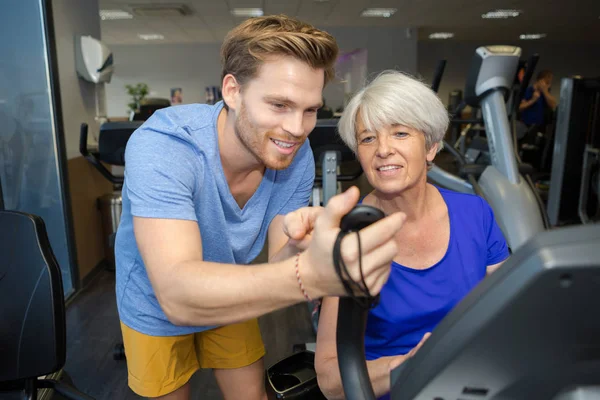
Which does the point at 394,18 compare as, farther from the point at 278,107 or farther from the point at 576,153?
the point at 278,107

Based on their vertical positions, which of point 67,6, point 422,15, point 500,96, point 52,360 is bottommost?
point 52,360

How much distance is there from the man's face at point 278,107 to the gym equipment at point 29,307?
0.74 metres

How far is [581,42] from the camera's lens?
14320 millimetres

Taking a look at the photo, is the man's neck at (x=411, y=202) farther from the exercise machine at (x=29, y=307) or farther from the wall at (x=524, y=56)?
the wall at (x=524, y=56)

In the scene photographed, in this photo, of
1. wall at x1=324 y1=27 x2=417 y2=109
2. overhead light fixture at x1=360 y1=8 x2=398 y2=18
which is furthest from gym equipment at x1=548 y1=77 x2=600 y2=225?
wall at x1=324 y1=27 x2=417 y2=109

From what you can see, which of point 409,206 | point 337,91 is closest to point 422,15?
point 337,91

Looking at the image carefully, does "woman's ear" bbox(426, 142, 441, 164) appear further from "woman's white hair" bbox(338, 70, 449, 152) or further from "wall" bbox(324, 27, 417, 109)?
"wall" bbox(324, 27, 417, 109)

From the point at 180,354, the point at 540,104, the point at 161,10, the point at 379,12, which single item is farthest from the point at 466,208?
the point at 379,12

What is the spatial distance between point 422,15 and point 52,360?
31.4 feet

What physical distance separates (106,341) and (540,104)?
6.41 meters

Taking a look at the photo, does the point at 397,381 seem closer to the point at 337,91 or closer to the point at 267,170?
the point at 267,170

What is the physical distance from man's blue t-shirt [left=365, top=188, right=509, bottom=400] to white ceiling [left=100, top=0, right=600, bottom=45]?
7.21 metres

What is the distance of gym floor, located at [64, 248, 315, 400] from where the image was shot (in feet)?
7.60

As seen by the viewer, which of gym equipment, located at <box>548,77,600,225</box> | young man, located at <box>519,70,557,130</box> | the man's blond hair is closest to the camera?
the man's blond hair
